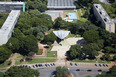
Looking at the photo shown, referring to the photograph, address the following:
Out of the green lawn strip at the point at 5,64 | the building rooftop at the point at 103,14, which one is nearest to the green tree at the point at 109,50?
the building rooftop at the point at 103,14

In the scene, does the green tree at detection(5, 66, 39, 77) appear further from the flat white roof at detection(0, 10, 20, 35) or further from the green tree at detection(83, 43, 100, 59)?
the flat white roof at detection(0, 10, 20, 35)

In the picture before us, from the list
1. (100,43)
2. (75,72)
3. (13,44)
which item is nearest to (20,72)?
(13,44)

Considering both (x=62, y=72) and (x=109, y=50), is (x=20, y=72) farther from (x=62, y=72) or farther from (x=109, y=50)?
(x=109, y=50)

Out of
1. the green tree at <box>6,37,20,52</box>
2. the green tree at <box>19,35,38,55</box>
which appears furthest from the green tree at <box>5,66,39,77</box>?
the green tree at <box>6,37,20,52</box>

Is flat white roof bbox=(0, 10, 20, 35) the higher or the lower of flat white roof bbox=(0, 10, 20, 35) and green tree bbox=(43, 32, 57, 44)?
the higher

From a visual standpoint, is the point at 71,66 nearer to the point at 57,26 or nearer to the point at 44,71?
the point at 44,71

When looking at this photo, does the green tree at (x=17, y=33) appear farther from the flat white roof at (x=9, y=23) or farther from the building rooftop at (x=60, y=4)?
the building rooftop at (x=60, y=4)

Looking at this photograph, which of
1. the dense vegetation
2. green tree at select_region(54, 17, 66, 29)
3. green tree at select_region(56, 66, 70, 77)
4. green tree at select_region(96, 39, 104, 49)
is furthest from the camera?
green tree at select_region(54, 17, 66, 29)
